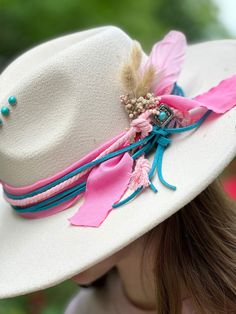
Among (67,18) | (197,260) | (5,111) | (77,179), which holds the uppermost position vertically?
(5,111)

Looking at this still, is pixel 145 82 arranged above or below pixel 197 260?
above

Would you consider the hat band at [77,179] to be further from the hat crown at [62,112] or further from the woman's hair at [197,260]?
the woman's hair at [197,260]

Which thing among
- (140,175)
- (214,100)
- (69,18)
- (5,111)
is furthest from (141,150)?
(69,18)

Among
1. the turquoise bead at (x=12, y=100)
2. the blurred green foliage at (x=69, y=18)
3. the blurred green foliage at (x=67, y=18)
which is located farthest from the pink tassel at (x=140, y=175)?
the blurred green foliage at (x=67, y=18)

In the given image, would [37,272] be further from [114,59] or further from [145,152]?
[114,59]

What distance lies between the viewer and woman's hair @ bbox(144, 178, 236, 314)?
1.09 meters

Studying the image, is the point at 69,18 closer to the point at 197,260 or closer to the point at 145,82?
the point at 145,82

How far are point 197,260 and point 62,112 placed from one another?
41 centimetres

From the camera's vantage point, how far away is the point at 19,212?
3.83 feet

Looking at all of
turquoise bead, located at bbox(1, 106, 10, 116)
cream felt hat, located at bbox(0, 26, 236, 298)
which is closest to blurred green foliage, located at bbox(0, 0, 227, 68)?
cream felt hat, located at bbox(0, 26, 236, 298)

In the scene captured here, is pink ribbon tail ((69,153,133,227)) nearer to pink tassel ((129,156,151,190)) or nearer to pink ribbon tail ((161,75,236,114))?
pink tassel ((129,156,151,190))

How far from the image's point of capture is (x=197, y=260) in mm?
1121

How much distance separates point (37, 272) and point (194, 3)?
14.3 ft

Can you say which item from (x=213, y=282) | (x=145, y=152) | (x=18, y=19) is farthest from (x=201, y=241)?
(x=18, y=19)
